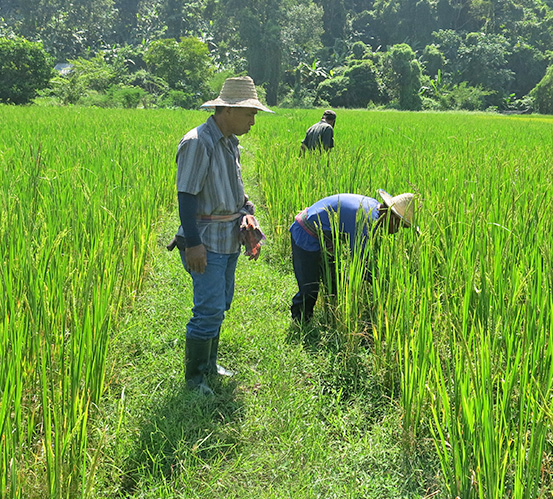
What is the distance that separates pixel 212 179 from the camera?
2004 mm

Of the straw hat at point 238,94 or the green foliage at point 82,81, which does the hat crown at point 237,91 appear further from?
the green foliage at point 82,81

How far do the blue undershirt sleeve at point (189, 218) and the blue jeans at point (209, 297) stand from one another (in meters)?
0.13

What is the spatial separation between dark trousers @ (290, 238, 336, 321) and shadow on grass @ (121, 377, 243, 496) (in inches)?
28.2

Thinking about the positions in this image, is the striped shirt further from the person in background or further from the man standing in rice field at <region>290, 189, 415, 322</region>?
the person in background

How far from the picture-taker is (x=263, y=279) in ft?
11.8

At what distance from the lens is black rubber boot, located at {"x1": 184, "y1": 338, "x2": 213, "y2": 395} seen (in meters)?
2.12

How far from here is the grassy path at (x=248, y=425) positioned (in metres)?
1.68

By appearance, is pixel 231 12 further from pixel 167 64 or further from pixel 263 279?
pixel 263 279

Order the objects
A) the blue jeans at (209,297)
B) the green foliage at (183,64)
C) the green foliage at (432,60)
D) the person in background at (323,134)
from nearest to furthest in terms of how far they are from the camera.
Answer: the blue jeans at (209,297) → the person in background at (323,134) → the green foliage at (183,64) → the green foliage at (432,60)

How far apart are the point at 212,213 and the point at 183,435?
35.9 inches

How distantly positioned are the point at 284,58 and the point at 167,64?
9.92 m

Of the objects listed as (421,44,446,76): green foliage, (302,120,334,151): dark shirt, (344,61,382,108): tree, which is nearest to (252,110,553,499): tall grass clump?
(302,120,334,151): dark shirt

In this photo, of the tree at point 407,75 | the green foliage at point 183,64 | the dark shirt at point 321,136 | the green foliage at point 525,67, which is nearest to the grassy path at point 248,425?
the dark shirt at point 321,136

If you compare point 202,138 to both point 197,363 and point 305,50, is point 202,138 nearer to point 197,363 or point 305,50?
point 197,363
